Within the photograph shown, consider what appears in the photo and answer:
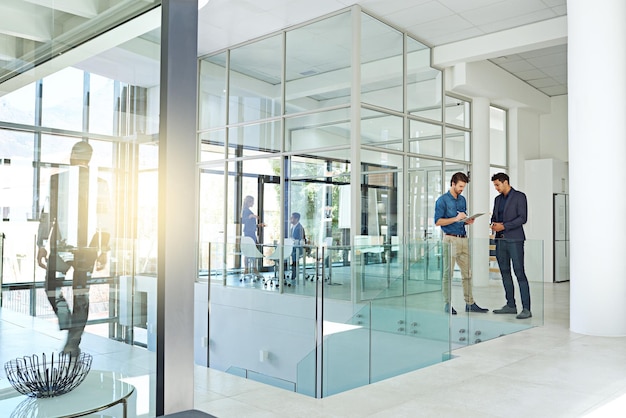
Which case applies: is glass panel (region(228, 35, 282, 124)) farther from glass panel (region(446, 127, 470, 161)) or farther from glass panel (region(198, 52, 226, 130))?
glass panel (region(446, 127, 470, 161))

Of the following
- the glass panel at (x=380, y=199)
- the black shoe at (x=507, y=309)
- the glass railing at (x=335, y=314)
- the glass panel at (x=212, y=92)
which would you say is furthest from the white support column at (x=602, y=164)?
the glass panel at (x=212, y=92)

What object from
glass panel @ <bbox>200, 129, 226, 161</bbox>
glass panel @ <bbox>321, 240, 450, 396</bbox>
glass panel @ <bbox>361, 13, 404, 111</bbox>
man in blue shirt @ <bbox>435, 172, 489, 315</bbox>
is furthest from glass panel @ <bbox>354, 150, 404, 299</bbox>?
glass panel @ <bbox>200, 129, 226, 161</bbox>

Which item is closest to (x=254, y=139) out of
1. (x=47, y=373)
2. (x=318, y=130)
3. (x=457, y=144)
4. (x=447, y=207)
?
(x=318, y=130)

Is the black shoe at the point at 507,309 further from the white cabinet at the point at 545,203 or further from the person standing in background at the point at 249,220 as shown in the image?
the white cabinet at the point at 545,203

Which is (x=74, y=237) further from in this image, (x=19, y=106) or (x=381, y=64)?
(x=381, y=64)

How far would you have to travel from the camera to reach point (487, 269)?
623cm

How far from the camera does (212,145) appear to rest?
10.5 m

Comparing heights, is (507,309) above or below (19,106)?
below

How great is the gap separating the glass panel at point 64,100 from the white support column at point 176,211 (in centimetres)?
35

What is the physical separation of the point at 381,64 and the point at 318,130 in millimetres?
1407

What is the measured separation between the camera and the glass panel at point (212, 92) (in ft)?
33.9

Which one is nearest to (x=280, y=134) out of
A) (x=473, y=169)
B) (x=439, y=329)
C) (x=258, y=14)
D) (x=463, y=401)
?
(x=258, y=14)

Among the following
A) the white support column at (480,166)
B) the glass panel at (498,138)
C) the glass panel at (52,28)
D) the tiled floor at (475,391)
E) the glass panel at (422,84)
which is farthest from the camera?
the glass panel at (498,138)

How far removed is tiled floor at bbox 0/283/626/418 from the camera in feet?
8.18
